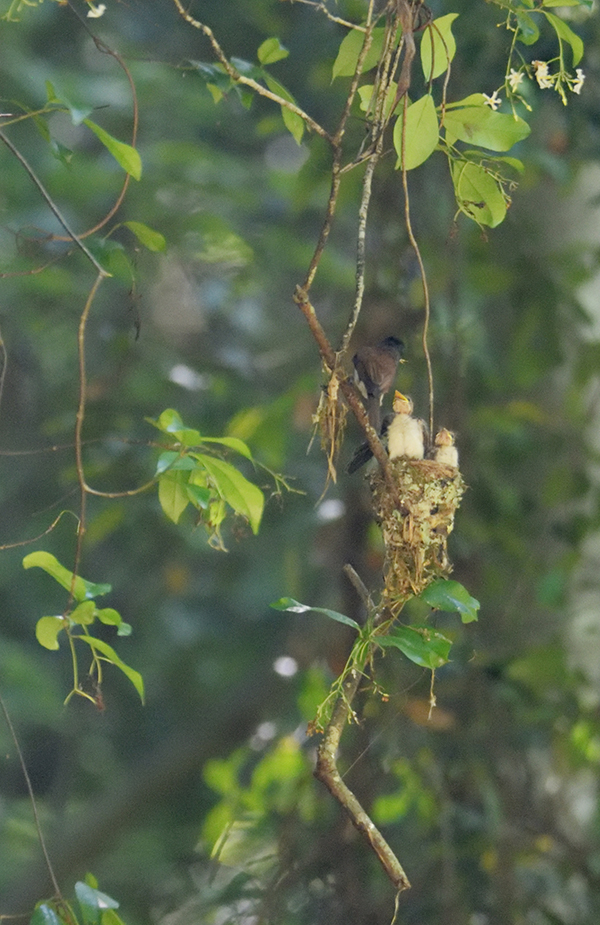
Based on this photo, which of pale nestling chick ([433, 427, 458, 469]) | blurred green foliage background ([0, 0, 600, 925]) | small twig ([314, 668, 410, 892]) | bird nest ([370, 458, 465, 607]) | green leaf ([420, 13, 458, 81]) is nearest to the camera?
small twig ([314, 668, 410, 892])

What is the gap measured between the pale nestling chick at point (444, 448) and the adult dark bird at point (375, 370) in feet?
0.31

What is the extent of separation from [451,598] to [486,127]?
1.56 feet

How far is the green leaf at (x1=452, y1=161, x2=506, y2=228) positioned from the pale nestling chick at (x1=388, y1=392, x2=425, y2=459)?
0.81ft

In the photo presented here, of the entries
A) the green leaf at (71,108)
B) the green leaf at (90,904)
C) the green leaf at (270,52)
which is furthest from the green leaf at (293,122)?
the green leaf at (90,904)

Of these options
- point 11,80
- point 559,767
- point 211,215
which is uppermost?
point 11,80

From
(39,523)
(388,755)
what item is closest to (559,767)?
(388,755)

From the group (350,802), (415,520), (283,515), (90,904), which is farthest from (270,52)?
(283,515)

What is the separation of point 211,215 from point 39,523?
1.05m

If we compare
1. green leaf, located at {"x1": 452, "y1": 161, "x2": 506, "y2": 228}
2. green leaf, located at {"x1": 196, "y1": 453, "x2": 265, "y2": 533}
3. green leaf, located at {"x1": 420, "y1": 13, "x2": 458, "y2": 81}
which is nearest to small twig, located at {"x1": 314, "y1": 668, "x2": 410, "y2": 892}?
green leaf, located at {"x1": 196, "y1": 453, "x2": 265, "y2": 533}

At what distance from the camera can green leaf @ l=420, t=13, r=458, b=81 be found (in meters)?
1.13

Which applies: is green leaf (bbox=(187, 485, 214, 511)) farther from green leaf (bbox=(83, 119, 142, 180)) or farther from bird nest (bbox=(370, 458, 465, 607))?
green leaf (bbox=(83, 119, 142, 180))

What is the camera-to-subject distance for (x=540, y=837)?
9.05 ft

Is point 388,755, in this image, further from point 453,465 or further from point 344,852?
point 453,465

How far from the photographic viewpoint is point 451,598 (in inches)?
43.4
